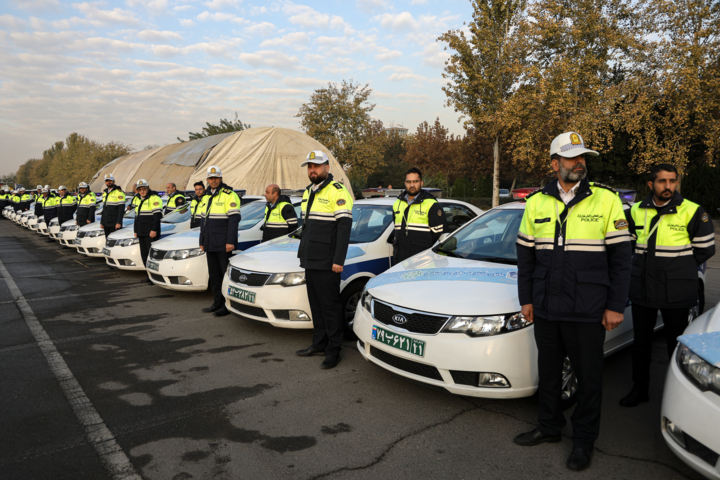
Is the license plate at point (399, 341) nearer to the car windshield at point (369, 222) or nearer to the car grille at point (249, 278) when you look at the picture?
the car grille at point (249, 278)

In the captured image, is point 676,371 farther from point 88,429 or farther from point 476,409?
point 88,429

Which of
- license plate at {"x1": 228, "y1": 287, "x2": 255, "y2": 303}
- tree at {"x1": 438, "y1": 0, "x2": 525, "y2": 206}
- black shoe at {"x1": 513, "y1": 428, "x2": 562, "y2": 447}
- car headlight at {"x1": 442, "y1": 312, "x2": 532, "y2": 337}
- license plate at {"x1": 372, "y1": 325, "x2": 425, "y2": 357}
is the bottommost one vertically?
black shoe at {"x1": 513, "y1": 428, "x2": 562, "y2": 447}

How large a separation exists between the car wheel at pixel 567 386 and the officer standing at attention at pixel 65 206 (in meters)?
16.6

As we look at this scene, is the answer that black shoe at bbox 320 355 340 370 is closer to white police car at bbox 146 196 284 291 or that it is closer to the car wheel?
the car wheel

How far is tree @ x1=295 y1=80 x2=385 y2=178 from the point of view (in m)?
30.1

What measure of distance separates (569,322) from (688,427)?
28.5 inches

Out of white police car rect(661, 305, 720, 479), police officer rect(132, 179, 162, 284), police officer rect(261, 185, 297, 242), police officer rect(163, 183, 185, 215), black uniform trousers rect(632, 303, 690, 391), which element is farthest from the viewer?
police officer rect(163, 183, 185, 215)

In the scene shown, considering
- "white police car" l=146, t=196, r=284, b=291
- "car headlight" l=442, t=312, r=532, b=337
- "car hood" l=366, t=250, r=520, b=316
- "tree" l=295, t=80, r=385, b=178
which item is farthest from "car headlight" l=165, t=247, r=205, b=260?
"tree" l=295, t=80, r=385, b=178

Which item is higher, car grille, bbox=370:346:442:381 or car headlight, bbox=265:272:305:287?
car headlight, bbox=265:272:305:287

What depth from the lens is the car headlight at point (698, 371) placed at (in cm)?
220

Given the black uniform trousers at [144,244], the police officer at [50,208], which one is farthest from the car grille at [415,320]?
the police officer at [50,208]

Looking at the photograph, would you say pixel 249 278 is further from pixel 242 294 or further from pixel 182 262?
pixel 182 262

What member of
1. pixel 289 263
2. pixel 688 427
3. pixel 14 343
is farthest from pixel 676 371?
pixel 14 343

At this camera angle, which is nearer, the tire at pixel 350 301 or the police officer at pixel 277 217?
the tire at pixel 350 301
